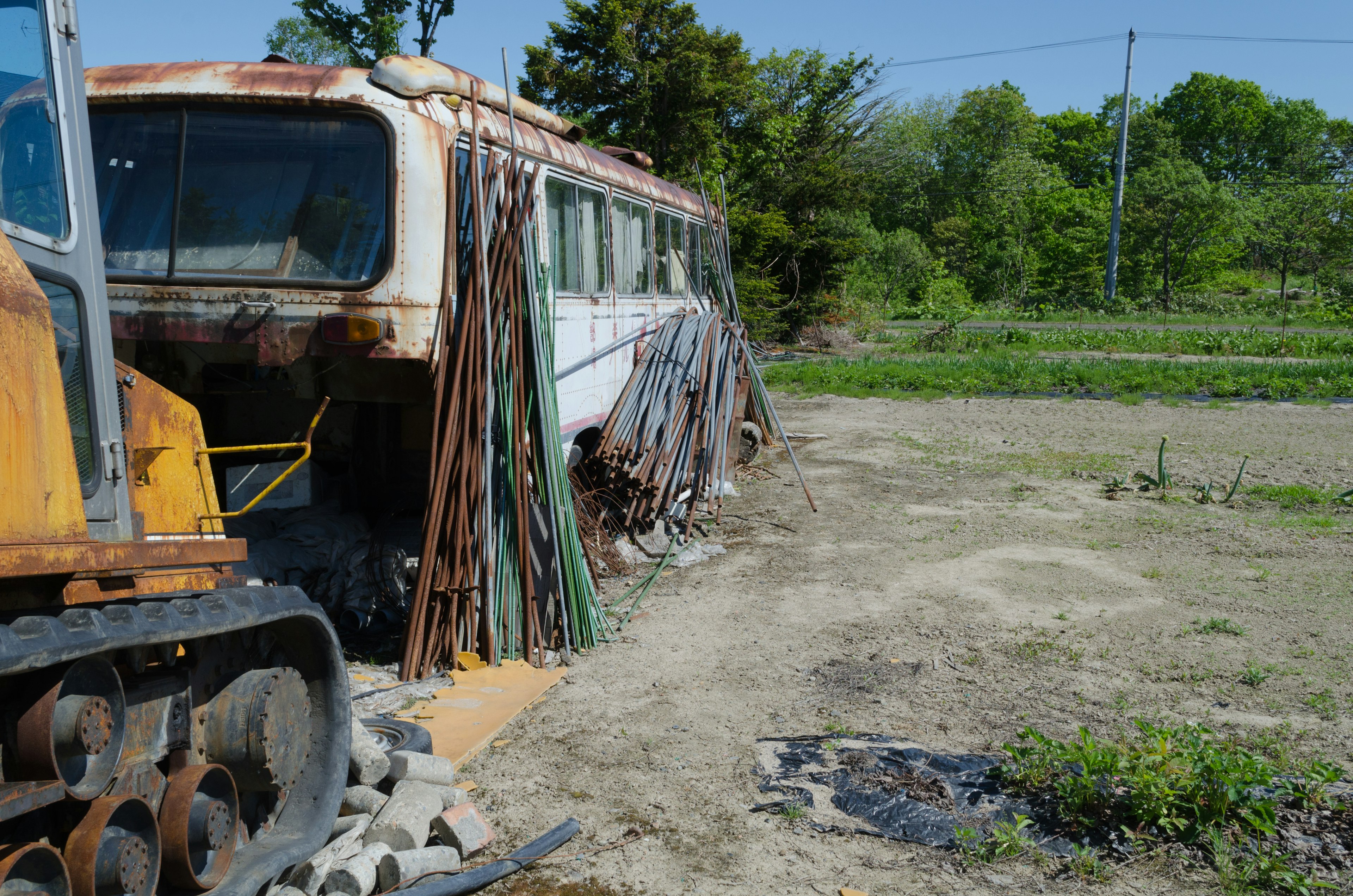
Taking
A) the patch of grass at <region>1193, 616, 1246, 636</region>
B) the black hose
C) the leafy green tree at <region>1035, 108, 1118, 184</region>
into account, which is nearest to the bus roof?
the black hose

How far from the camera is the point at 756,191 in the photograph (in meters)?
26.0

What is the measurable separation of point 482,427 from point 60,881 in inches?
128

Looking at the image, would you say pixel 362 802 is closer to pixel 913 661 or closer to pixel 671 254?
pixel 913 661

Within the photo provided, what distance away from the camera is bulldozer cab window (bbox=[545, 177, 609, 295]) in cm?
686

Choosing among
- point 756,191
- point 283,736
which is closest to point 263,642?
point 283,736

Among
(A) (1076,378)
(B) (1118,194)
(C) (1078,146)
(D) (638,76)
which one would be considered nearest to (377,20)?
(D) (638,76)

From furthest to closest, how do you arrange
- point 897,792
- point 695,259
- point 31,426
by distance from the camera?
point 695,259 < point 897,792 < point 31,426

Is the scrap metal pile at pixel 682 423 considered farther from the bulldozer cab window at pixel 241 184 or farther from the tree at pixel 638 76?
the tree at pixel 638 76

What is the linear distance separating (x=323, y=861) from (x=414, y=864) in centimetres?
29

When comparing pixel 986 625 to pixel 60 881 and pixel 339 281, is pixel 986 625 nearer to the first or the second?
pixel 339 281

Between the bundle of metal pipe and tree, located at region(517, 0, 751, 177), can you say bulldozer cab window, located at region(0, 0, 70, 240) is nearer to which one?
the bundle of metal pipe

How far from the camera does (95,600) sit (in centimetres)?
240

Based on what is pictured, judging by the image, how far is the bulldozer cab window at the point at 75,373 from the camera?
2.40m

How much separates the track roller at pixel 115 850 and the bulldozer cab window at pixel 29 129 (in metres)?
1.47
